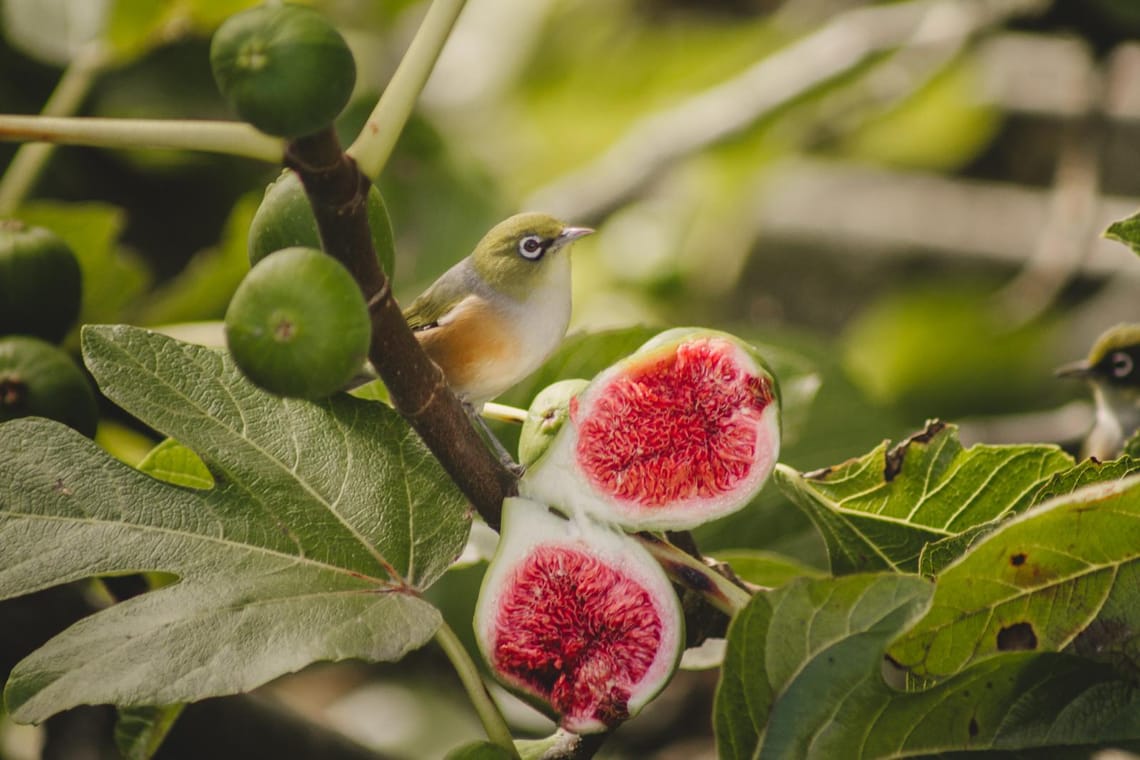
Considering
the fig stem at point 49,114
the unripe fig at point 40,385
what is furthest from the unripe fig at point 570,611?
the fig stem at point 49,114

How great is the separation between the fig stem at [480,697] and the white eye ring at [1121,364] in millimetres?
671

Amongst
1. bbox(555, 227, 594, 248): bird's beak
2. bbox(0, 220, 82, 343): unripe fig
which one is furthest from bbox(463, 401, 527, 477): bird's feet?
bbox(0, 220, 82, 343): unripe fig

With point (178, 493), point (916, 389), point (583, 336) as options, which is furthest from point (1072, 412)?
point (178, 493)

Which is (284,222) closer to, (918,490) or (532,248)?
(532,248)

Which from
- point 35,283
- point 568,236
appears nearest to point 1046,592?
point 568,236

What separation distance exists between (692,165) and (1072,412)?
84 centimetres

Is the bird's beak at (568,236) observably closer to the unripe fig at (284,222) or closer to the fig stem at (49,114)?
the unripe fig at (284,222)

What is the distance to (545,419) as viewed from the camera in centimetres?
64

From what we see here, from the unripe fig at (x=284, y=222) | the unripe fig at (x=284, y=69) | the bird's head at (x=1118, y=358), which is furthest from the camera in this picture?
the bird's head at (x=1118, y=358)

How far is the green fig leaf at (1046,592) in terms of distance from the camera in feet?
1.81

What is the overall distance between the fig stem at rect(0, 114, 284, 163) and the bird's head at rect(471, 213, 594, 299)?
7.6 inches

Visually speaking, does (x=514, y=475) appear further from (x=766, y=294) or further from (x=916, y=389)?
(x=766, y=294)

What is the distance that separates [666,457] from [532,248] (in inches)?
5.8

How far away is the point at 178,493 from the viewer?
0.65 m
